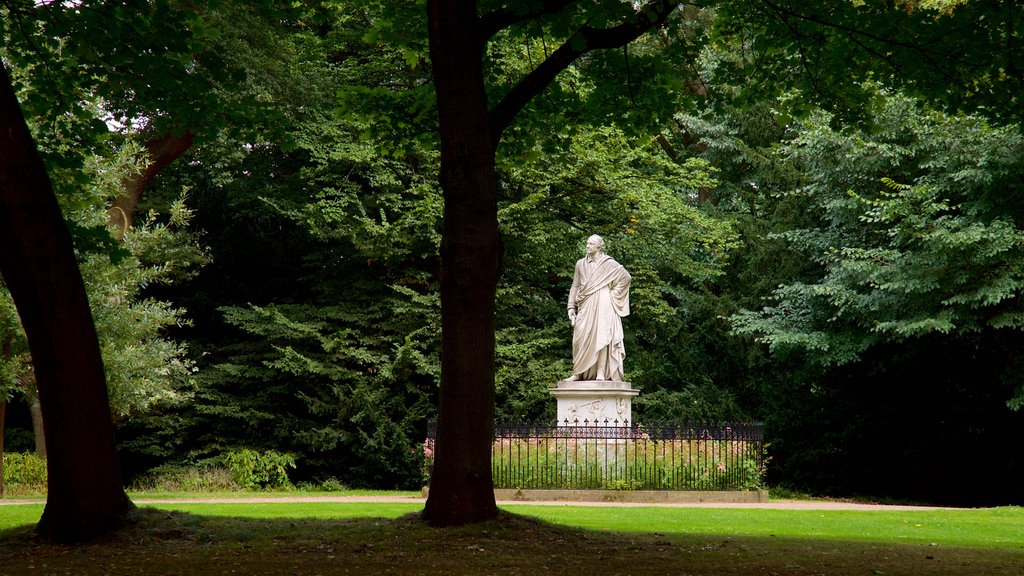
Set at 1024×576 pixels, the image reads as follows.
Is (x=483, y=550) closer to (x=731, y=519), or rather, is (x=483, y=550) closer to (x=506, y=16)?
(x=506, y=16)

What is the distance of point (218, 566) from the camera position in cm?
731

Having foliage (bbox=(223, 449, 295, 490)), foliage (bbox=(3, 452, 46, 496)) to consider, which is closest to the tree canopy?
foliage (bbox=(223, 449, 295, 490))

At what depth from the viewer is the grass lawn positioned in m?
7.34

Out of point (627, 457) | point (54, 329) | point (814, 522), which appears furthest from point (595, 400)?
point (54, 329)

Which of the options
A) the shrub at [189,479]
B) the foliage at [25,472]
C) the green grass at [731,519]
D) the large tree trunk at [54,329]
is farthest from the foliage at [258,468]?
the large tree trunk at [54,329]

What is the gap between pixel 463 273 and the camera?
8.79m

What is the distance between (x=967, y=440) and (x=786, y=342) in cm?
445

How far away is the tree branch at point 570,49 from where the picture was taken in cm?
938

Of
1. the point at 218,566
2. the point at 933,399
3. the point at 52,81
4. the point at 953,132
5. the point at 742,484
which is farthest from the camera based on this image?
the point at 933,399

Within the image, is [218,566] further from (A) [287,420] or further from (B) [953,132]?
(A) [287,420]

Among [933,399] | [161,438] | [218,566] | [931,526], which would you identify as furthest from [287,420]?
[218,566]

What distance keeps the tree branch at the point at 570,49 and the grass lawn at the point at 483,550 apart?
3.42 metres

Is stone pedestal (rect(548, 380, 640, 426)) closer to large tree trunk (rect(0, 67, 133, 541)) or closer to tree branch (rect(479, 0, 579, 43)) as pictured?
tree branch (rect(479, 0, 579, 43))

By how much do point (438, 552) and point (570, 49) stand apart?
4377 millimetres
